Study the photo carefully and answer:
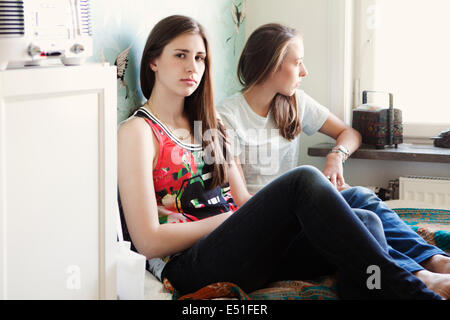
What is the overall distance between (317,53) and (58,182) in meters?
1.79

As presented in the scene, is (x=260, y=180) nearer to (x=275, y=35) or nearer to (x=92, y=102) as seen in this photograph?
(x=275, y=35)

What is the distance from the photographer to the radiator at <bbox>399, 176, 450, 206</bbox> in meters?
2.36

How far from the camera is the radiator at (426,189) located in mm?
2355

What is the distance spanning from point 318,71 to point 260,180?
71 centimetres

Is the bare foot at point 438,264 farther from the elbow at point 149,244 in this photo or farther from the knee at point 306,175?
the elbow at point 149,244

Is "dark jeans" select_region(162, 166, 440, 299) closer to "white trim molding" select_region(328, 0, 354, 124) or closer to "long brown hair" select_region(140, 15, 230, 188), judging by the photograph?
"long brown hair" select_region(140, 15, 230, 188)

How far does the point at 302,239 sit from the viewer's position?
1526 millimetres

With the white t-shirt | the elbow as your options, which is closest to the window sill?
the white t-shirt

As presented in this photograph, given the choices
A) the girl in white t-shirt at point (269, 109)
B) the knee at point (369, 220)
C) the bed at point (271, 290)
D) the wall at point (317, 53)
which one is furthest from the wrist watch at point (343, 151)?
the knee at point (369, 220)

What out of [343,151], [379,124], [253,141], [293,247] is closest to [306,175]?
[293,247]

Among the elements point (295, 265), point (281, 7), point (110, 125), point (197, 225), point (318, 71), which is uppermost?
point (281, 7)

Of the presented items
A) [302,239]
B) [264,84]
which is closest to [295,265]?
[302,239]

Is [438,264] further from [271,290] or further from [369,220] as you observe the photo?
[271,290]

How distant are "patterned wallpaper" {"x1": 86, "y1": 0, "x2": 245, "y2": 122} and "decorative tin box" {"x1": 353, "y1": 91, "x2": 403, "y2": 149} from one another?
62cm
